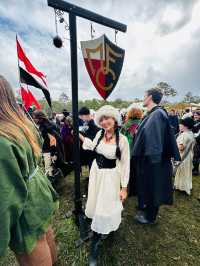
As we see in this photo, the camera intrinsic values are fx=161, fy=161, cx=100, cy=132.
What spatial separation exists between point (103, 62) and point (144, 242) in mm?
2643

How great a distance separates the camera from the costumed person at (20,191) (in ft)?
2.84

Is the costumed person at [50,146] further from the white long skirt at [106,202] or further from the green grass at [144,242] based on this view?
the white long skirt at [106,202]

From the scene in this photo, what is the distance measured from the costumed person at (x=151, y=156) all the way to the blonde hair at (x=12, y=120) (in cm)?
161

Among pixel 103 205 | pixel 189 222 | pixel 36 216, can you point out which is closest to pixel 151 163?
pixel 103 205

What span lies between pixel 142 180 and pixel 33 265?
174 cm

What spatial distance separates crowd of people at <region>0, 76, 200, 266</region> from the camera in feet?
3.06

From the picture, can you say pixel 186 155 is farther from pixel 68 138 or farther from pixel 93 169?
pixel 68 138

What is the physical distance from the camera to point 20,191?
36.7 inches

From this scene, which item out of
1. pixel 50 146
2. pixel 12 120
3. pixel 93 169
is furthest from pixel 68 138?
pixel 12 120

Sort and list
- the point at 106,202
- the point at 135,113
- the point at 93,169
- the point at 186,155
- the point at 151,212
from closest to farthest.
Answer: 1. the point at 106,202
2. the point at 93,169
3. the point at 151,212
4. the point at 135,113
5. the point at 186,155

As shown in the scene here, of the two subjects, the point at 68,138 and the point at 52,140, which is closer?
the point at 52,140

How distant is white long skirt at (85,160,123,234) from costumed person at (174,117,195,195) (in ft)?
7.55

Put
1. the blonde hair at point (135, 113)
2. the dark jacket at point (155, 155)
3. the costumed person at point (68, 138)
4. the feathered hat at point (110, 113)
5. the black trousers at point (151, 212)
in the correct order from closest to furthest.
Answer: the feathered hat at point (110, 113)
the dark jacket at point (155, 155)
the black trousers at point (151, 212)
the blonde hair at point (135, 113)
the costumed person at point (68, 138)

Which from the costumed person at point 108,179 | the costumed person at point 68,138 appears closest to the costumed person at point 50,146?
the costumed person at point 68,138
